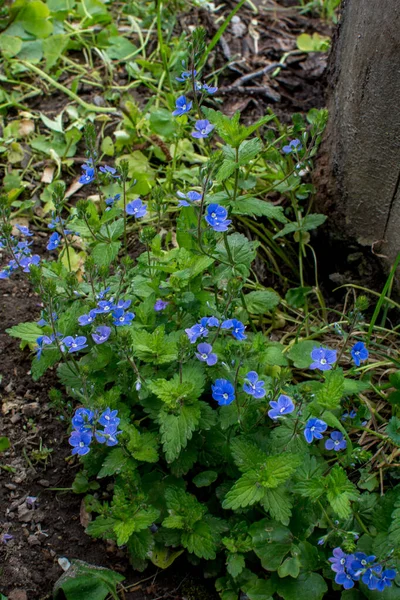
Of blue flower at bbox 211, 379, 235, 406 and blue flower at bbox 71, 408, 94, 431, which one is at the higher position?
blue flower at bbox 211, 379, 235, 406

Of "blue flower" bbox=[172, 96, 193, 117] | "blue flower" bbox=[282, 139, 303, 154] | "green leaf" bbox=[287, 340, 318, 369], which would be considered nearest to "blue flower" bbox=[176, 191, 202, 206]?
"blue flower" bbox=[172, 96, 193, 117]

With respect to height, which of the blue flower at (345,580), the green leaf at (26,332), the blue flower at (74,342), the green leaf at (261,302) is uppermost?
the blue flower at (74,342)

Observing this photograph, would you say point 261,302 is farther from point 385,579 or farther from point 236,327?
point 385,579

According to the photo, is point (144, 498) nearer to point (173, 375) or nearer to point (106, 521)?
point (106, 521)

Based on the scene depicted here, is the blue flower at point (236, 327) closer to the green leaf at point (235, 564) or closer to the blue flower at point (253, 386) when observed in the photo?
the blue flower at point (253, 386)

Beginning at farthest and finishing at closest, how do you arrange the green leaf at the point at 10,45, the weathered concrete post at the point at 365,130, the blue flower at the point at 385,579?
the green leaf at the point at 10,45 < the weathered concrete post at the point at 365,130 < the blue flower at the point at 385,579

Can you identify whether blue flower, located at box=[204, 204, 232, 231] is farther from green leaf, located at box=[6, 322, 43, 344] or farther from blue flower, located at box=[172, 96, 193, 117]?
green leaf, located at box=[6, 322, 43, 344]

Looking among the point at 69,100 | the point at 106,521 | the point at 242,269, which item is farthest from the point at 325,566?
the point at 69,100

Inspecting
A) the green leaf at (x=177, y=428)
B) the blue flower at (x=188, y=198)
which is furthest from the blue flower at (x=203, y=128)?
the green leaf at (x=177, y=428)
